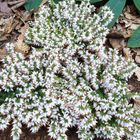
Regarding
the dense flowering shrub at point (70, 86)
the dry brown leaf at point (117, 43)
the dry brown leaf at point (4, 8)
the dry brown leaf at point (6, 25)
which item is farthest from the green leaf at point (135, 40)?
the dry brown leaf at point (4, 8)

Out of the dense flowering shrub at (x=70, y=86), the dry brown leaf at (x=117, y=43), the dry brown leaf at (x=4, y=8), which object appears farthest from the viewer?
the dry brown leaf at (x=4, y=8)

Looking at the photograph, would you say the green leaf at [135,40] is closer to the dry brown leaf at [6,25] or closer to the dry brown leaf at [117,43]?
the dry brown leaf at [117,43]

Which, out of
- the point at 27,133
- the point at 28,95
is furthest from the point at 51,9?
the point at 27,133

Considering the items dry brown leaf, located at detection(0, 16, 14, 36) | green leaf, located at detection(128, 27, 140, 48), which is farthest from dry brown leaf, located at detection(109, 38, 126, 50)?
dry brown leaf, located at detection(0, 16, 14, 36)

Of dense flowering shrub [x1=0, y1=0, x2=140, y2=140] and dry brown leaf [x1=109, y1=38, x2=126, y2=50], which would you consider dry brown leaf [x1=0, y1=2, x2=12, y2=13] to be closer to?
dense flowering shrub [x1=0, y1=0, x2=140, y2=140]

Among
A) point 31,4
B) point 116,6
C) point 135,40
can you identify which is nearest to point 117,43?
point 135,40

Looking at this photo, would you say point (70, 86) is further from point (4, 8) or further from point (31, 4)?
point (4, 8)

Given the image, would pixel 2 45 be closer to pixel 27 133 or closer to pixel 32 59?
pixel 32 59
